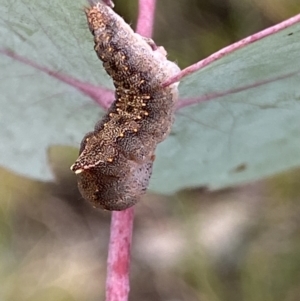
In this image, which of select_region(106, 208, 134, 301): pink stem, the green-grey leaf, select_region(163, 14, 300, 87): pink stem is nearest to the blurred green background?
the green-grey leaf

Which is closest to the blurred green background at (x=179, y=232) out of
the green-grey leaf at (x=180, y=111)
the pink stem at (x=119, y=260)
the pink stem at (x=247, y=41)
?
the green-grey leaf at (x=180, y=111)

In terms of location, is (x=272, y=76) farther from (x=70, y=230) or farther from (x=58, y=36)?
(x=70, y=230)

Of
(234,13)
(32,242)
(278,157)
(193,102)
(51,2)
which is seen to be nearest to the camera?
(51,2)

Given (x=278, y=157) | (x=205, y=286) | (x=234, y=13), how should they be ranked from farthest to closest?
(x=234, y=13) → (x=205, y=286) → (x=278, y=157)

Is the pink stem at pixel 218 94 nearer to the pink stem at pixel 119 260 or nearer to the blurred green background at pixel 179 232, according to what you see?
the pink stem at pixel 119 260

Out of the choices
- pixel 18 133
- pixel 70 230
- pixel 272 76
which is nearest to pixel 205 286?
pixel 70 230

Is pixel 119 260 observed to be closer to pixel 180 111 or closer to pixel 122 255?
pixel 122 255
